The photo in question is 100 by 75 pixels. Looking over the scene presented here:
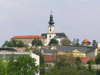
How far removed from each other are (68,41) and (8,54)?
13620cm

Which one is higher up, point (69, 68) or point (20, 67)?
point (20, 67)

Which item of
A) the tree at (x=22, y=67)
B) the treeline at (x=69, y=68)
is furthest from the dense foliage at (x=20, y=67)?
the treeline at (x=69, y=68)

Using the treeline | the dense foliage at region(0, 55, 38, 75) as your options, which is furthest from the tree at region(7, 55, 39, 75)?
the treeline

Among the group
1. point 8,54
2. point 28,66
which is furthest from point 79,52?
point 28,66

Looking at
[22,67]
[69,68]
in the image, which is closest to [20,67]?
[22,67]

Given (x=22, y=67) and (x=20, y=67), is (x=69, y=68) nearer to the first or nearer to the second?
(x=22, y=67)

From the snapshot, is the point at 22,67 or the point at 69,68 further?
the point at 69,68

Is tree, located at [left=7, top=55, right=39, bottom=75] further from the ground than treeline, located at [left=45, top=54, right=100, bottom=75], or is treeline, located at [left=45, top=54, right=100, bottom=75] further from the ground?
tree, located at [left=7, top=55, right=39, bottom=75]

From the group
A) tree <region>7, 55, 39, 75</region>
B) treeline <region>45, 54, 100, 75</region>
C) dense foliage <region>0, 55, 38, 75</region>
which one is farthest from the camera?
treeline <region>45, 54, 100, 75</region>

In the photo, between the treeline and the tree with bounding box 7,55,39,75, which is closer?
the tree with bounding box 7,55,39,75

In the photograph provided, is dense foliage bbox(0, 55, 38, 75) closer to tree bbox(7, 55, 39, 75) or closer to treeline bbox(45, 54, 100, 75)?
tree bbox(7, 55, 39, 75)

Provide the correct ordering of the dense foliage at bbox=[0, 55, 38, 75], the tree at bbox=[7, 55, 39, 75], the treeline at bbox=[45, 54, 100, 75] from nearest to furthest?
the dense foliage at bbox=[0, 55, 38, 75] → the tree at bbox=[7, 55, 39, 75] → the treeline at bbox=[45, 54, 100, 75]

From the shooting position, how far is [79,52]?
160 m

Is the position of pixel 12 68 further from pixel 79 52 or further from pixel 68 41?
pixel 68 41
